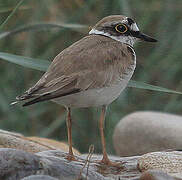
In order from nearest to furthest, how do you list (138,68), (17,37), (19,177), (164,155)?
(19,177), (164,155), (138,68), (17,37)

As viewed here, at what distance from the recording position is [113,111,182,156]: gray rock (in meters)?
4.30

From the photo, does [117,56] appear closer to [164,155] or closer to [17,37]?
[164,155]

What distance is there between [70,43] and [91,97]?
2.50 m

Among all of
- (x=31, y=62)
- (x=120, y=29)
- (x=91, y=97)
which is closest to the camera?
(x=91, y=97)

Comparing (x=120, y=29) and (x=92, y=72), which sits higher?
(x=120, y=29)

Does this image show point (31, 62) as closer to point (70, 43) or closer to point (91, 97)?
point (91, 97)

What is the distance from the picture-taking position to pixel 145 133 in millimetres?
4363

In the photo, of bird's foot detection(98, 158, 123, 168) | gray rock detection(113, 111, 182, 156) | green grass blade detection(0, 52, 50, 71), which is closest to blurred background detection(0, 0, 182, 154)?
gray rock detection(113, 111, 182, 156)

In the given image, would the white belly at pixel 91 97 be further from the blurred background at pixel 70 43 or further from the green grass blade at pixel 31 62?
the blurred background at pixel 70 43

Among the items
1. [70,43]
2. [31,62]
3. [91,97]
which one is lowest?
[91,97]

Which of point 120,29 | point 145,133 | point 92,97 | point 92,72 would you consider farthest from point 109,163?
point 145,133

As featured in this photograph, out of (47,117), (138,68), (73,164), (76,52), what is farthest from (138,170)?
(47,117)

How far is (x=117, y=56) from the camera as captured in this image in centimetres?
312

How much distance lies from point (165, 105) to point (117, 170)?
2.52 m
